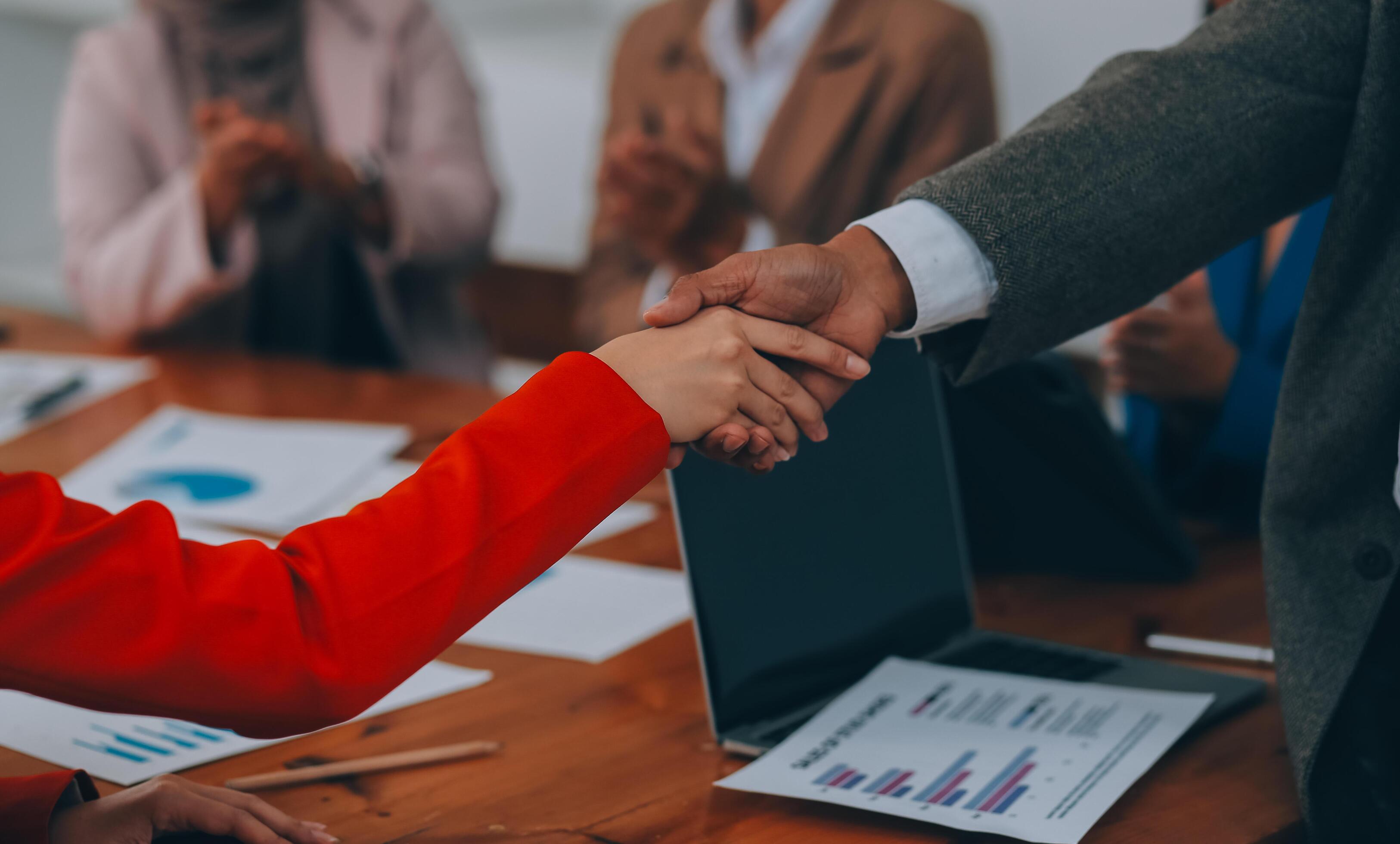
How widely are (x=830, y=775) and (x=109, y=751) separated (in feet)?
1.38

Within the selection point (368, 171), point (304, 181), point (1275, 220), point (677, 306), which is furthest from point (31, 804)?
point (368, 171)

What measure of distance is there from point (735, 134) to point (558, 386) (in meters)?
1.42

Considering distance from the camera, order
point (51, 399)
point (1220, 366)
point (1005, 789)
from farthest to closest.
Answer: point (51, 399)
point (1220, 366)
point (1005, 789)

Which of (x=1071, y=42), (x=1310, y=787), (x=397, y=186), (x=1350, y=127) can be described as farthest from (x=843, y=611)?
(x=1071, y=42)

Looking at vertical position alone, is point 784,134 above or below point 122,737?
above

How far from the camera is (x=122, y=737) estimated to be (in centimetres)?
77

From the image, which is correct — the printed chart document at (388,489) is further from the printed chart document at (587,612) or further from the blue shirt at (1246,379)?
the blue shirt at (1246,379)

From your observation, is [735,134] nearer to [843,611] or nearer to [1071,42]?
[1071,42]

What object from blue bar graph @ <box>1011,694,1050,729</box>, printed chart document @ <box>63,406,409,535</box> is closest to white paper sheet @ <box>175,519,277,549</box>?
printed chart document @ <box>63,406,409,535</box>

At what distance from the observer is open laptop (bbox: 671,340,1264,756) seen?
764mm

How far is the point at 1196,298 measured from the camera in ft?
4.12

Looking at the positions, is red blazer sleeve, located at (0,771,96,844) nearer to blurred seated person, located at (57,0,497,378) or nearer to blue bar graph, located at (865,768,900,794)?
blue bar graph, located at (865,768,900,794)

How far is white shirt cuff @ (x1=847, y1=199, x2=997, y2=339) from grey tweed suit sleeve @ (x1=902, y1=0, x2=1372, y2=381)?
0.03 feet

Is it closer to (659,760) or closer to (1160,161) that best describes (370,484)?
(659,760)
